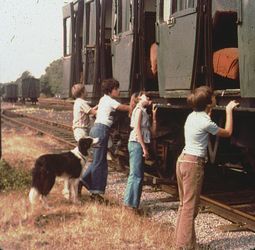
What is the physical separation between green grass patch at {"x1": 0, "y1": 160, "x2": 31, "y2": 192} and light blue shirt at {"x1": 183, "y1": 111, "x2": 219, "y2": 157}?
4.09 m

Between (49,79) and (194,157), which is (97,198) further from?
(49,79)

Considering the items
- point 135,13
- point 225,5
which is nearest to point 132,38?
point 135,13

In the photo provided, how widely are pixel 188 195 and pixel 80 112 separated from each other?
3.46 m

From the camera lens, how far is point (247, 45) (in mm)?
5855

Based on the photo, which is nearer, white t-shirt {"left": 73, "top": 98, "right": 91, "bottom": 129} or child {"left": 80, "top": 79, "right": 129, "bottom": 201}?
child {"left": 80, "top": 79, "right": 129, "bottom": 201}

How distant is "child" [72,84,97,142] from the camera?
27.2 ft

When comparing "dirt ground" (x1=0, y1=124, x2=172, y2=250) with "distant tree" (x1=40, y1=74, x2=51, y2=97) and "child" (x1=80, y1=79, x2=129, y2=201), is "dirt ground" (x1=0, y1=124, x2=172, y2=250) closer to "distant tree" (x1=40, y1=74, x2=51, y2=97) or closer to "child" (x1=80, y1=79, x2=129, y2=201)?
"child" (x1=80, y1=79, x2=129, y2=201)

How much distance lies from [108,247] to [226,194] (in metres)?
3.27

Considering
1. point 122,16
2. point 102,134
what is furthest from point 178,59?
point 122,16

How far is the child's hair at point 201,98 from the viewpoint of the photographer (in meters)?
5.20

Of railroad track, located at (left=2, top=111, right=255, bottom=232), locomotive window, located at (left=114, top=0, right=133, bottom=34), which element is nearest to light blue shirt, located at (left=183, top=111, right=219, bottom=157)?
railroad track, located at (left=2, top=111, right=255, bottom=232)

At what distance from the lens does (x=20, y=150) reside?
15.4 metres

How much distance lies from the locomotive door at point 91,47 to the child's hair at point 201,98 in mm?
6454

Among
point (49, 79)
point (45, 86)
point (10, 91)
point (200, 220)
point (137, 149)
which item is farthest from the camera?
Answer: point (49, 79)
